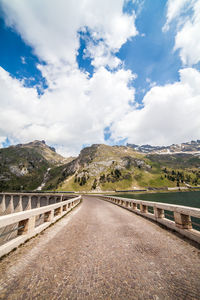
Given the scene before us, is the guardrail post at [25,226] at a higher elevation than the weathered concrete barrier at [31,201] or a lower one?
higher

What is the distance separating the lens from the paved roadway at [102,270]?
9.02ft

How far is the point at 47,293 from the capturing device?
2736 millimetres

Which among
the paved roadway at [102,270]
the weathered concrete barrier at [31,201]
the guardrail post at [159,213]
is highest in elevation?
the guardrail post at [159,213]

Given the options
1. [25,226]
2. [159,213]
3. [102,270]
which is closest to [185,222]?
[159,213]

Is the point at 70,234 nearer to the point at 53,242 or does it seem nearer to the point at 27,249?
the point at 53,242

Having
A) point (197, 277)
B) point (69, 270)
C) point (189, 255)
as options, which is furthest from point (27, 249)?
point (189, 255)

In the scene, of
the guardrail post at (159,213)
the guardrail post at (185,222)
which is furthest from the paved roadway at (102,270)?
the guardrail post at (159,213)

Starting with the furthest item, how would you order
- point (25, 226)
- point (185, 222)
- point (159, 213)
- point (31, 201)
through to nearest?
point (31, 201)
point (159, 213)
point (185, 222)
point (25, 226)

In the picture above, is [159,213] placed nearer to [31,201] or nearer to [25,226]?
[25,226]

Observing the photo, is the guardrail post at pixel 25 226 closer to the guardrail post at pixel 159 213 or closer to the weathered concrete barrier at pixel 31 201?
the guardrail post at pixel 159 213

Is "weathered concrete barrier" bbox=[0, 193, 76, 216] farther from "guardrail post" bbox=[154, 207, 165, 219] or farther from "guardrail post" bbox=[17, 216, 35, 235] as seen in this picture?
"guardrail post" bbox=[17, 216, 35, 235]

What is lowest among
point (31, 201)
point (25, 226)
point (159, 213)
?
point (31, 201)

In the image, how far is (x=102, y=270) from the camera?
142 inches

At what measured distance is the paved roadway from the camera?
275 cm
